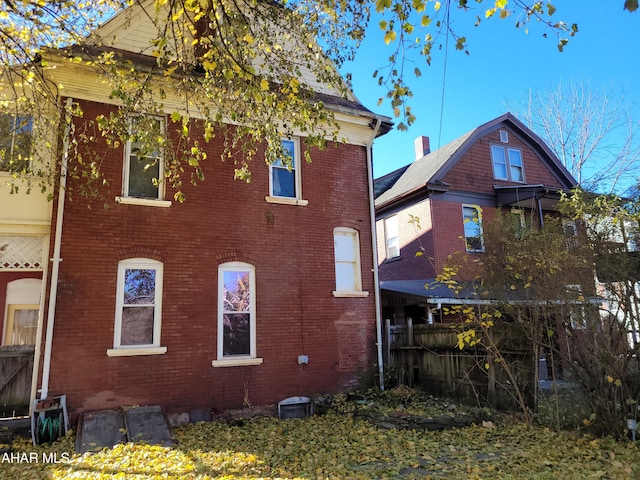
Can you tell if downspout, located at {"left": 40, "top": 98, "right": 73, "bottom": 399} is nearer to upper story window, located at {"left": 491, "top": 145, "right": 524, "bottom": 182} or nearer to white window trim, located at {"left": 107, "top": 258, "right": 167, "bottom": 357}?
white window trim, located at {"left": 107, "top": 258, "right": 167, "bottom": 357}

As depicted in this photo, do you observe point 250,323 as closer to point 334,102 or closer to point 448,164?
point 334,102

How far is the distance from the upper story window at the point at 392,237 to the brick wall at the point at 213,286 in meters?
6.53

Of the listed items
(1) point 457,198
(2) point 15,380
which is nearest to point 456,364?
(1) point 457,198

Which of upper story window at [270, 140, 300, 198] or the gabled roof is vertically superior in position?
the gabled roof

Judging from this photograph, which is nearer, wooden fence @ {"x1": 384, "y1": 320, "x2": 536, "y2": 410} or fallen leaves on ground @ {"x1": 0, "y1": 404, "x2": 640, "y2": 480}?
fallen leaves on ground @ {"x1": 0, "y1": 404, "x2": 640, "y2": 480}

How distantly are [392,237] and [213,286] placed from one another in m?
10.2

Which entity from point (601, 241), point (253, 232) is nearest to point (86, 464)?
point (253, 232)

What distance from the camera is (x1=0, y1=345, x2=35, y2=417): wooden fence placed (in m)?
8.89

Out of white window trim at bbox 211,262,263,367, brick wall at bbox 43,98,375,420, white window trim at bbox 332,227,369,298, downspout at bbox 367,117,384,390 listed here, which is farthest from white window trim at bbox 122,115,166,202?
downspout at bbox 367,117,384,390

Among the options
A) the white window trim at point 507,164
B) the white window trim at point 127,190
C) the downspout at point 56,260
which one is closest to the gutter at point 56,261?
the downspout at point 56,260

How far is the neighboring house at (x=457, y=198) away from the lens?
16.3m

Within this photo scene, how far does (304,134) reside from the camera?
38.2 feet

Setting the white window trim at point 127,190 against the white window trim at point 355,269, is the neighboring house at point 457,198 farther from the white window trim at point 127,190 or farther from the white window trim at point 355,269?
the white window trim at point 127,190

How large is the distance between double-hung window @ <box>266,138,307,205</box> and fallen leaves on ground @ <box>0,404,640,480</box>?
531 cm
